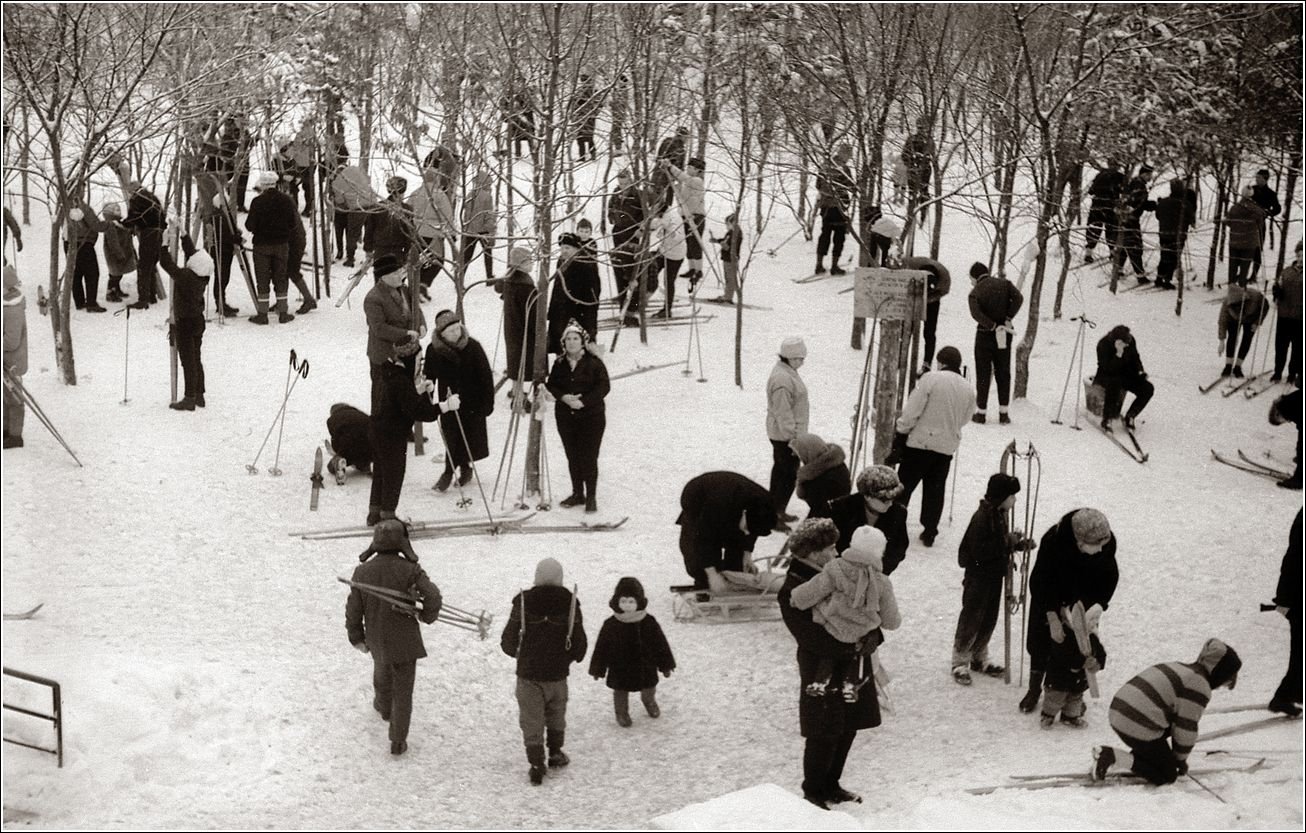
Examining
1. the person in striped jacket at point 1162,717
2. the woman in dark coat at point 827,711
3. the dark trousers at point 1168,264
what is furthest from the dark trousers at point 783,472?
the dark trousers at point 1168,264

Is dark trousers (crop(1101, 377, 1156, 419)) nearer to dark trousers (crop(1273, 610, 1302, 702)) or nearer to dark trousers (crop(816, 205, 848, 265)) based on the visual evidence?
dark trousers (crop(816, 205, 848, 265))

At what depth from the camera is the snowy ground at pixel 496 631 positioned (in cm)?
761

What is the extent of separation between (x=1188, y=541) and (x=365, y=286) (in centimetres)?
1109

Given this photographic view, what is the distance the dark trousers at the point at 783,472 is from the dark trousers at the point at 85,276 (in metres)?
9.44

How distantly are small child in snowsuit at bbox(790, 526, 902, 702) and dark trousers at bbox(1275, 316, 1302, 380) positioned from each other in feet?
32.2

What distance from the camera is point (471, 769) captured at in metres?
8.25

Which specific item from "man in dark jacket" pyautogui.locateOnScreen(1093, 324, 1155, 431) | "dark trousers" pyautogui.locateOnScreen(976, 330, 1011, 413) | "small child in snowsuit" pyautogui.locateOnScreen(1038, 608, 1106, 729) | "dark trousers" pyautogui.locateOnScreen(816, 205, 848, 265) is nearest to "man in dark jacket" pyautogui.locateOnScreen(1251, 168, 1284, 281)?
"dark trousers" pyautogui.locateOnScreen(816, 205, 848, 265)

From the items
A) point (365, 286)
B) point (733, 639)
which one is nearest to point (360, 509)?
point (733, 639)

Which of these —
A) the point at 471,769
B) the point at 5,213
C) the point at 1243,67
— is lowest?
the point at 471,769

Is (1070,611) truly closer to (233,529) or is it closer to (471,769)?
(471,769)

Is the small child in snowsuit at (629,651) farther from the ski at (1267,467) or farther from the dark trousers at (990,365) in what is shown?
the ski at (1267,467)

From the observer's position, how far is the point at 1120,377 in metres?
14.6

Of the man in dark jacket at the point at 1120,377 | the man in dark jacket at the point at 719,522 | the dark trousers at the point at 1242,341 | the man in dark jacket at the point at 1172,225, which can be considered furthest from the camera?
the man in dark jacket at the point at 1172,225

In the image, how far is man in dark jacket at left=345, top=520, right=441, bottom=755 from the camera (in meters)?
8.14
